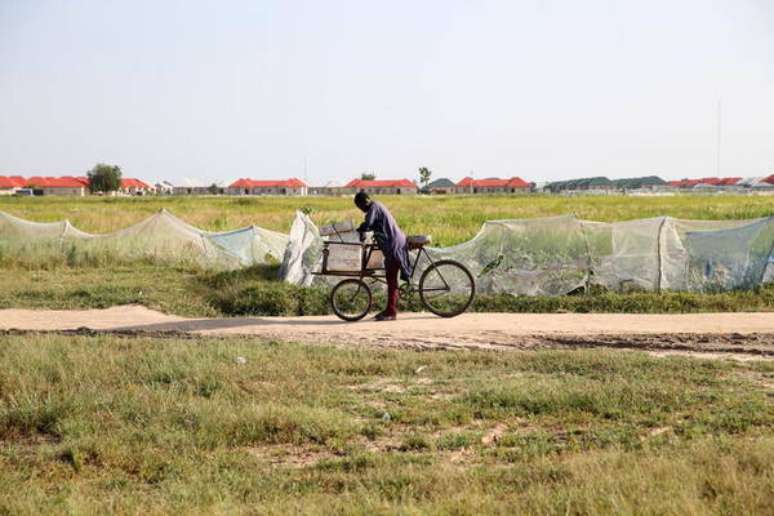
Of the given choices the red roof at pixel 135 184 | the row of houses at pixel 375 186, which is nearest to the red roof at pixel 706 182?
the row of houses at pixel 375 186

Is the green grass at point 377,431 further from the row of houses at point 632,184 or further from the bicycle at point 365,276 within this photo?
the row of houses at point 632,184

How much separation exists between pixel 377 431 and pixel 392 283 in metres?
5.94

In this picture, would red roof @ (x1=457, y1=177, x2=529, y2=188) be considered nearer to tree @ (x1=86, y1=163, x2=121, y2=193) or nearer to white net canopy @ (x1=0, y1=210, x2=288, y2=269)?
tree @ (x1=86, y1=163, x2=121, y2=193)

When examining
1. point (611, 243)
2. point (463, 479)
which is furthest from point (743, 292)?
point (463, 479)

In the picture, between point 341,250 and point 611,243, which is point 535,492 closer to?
point 341,250

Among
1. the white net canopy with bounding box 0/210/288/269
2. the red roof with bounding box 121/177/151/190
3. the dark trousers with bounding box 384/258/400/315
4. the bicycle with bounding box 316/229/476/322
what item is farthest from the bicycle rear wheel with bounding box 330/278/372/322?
the red roof with bounding box 121/177/151/190

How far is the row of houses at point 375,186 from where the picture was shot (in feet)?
492

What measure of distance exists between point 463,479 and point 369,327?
21.9 ft

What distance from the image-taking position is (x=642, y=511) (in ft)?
16.4

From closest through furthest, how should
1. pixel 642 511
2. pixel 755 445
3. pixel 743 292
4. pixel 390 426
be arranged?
pixel 642 511
pixel 755 445
pixel 390 426
pixel 743 292

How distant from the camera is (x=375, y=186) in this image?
524ft

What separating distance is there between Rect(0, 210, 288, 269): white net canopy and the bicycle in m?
5.30

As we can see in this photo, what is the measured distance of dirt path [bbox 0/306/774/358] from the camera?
1084cm

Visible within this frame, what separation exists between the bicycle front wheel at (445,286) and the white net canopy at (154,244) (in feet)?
19.0
